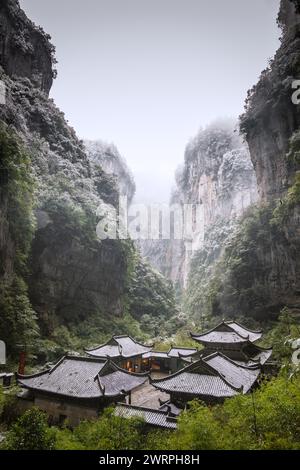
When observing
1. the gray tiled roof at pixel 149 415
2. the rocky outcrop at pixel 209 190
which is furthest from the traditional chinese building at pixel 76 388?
the rocky outcrop at pixel 209 190

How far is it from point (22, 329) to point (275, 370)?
19045mm

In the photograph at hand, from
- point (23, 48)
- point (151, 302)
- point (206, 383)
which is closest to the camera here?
point (206, 383)

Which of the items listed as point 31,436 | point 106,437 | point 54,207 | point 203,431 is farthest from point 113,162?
point 203,431

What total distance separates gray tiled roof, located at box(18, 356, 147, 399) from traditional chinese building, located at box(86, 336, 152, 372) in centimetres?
720

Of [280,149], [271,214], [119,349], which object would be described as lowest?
[119,349]

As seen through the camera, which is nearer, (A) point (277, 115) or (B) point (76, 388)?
(B) point (76, 388)

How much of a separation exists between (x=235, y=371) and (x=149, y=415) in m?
6.34

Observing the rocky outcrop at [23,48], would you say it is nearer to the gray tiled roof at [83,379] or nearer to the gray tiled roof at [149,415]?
the gray tiled roof at [83,379]

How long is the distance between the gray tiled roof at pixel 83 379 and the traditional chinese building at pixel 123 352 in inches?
283

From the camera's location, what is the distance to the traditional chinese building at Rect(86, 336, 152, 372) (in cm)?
2808

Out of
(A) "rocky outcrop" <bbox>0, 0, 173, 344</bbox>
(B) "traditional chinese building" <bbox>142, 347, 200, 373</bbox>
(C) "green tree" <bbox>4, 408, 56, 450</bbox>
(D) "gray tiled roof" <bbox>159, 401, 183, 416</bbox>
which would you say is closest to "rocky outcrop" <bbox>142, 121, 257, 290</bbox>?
(A) "rocky outcrop" <bbox>0, 0, 173, 344</bbox>

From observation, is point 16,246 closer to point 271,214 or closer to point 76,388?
point 76,388

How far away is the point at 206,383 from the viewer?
55.1 feet

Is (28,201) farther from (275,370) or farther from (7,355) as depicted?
(275,370)
